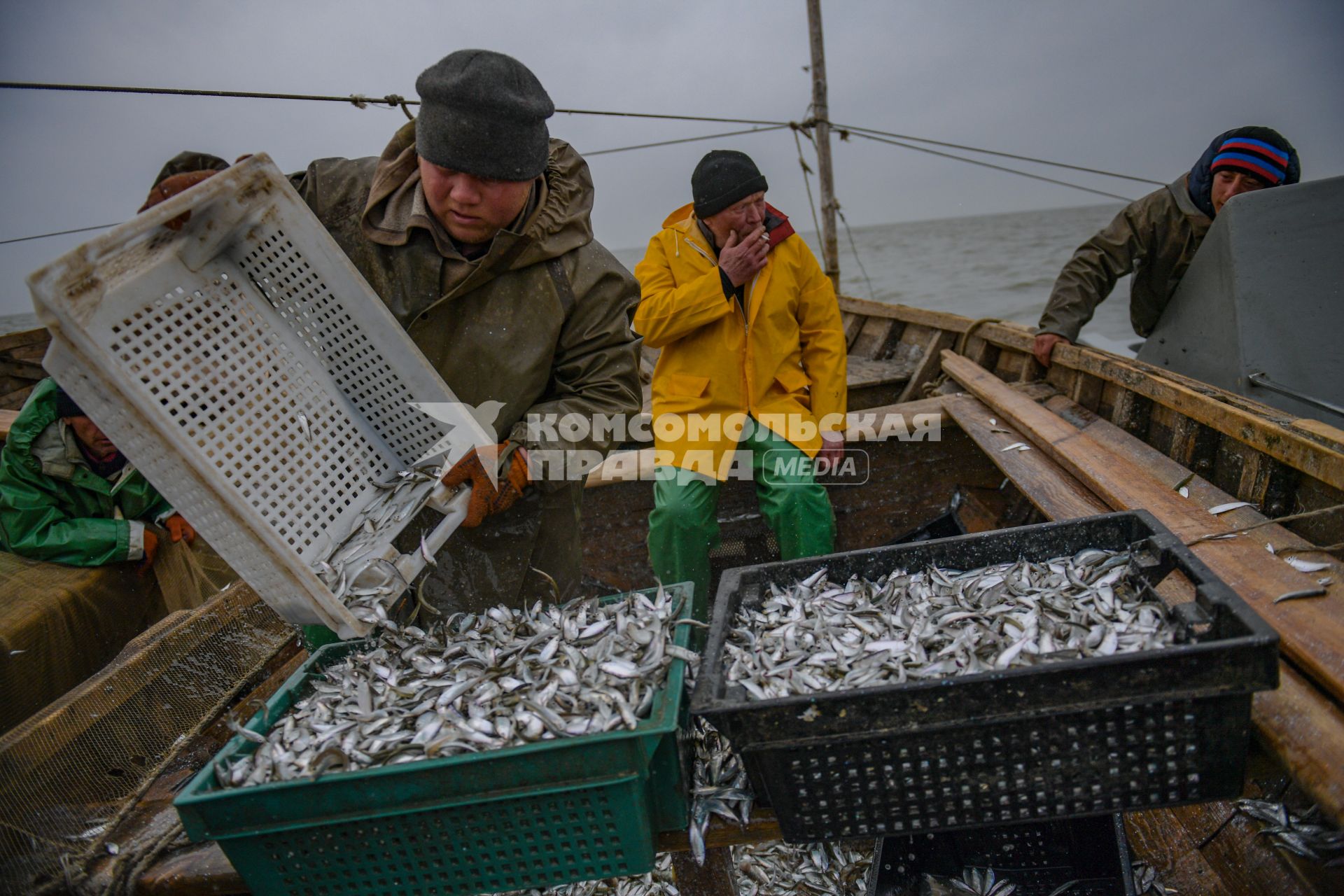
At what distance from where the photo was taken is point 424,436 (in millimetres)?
2643

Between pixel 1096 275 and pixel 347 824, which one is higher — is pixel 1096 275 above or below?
above

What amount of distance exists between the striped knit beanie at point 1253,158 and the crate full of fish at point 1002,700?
3.25 metres

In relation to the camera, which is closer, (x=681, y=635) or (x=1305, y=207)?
(x=681, y=635)

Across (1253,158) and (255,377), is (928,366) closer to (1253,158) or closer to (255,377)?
(1253,158)

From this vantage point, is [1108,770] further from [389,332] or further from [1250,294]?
[1250,294]

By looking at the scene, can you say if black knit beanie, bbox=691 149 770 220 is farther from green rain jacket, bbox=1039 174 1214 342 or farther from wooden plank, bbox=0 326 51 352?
wooden plank, bbox=0 326 51 352

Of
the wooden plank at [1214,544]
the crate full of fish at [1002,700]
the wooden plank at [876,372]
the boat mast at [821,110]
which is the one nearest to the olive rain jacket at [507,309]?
the crate full of fish at [1002,700]

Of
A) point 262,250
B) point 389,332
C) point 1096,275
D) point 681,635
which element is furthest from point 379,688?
point 1096,275

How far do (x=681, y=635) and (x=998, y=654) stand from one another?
0.75 metres

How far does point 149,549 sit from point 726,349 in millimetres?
3499

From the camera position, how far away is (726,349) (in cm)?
364

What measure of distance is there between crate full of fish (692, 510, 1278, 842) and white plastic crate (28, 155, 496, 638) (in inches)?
44.0

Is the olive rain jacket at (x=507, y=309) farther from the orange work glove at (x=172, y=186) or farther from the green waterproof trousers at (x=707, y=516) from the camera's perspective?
the orange work glove at (x=172, y=186)

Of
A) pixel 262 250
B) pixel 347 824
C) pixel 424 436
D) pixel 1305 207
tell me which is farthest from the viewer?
pixel 1305 207
